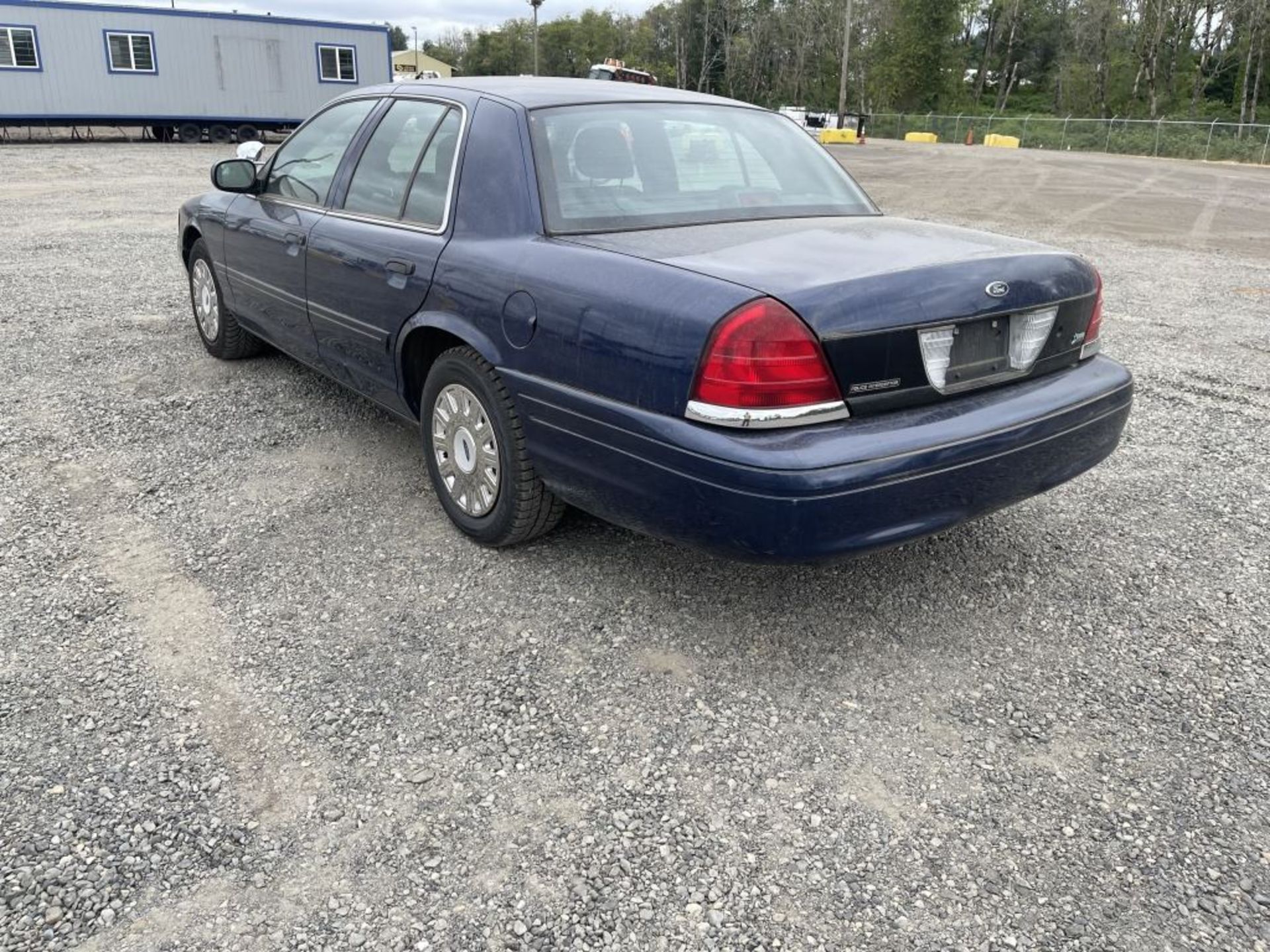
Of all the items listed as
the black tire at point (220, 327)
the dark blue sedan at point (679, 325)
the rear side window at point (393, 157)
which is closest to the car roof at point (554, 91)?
→ the dark blue sedan at point (679, 325)

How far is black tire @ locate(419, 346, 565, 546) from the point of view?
3.28 metres

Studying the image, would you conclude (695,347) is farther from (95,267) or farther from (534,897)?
(95,267)

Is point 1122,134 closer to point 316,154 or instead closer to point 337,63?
point 337,63

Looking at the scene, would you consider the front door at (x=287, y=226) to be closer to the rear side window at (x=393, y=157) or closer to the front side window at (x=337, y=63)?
the rear side window at (x=393, y=157)

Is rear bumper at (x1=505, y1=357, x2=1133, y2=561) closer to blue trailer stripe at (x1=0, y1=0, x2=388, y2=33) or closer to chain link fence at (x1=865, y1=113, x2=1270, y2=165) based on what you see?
blue trailer stripe at (x1=0, y1=0, x2=388, y2=33)

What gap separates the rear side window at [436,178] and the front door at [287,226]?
0.72 m

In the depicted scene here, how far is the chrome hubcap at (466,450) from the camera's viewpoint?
3.47 m

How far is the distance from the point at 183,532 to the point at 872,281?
Result: 2705 millimetres

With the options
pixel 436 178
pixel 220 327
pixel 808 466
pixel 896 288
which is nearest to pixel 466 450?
pixel 436 178

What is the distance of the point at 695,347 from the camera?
8.63 feet

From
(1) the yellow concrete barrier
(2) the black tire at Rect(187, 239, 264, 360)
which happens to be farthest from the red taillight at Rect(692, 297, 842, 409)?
(1) the yellow concrete barrier

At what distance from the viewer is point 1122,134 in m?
41.5

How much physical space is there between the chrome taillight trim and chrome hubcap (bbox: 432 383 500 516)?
38.0 inches

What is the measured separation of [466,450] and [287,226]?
1.68 m
